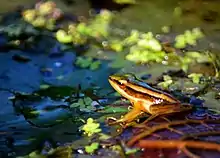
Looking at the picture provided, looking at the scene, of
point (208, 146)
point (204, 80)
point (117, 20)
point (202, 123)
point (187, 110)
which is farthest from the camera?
point (117, 20)

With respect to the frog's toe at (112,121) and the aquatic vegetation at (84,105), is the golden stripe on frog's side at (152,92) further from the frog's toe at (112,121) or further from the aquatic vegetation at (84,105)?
the aquatic vegetation at (84,105)

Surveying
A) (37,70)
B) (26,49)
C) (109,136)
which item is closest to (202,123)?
(109,136)

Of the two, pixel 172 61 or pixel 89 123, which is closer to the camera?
pixel 89 123

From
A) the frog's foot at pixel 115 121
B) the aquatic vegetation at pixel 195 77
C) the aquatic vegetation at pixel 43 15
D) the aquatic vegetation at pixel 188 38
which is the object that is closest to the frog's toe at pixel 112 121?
the frog's foot at pixel 115 121

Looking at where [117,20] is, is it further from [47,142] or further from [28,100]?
[47,142]

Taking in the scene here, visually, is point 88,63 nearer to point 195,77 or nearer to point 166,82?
point 166,82

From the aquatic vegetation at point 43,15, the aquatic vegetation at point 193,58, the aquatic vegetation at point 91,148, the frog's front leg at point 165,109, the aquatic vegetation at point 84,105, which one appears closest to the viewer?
the aquatic vegetation at point 91,148

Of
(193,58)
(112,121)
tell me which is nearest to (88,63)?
(193,58)
